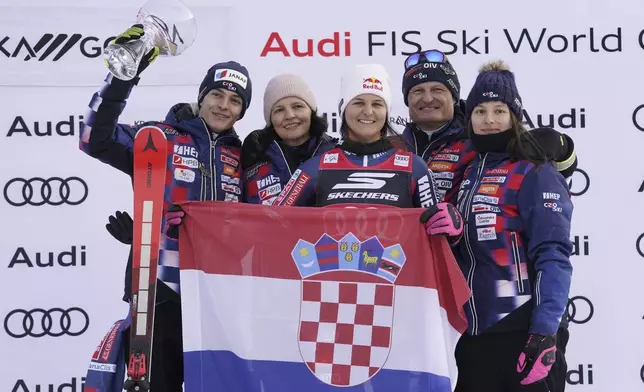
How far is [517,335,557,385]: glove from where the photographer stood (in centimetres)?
296

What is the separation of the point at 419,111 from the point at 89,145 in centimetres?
134

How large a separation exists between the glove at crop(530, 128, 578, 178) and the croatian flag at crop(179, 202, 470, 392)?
544mm

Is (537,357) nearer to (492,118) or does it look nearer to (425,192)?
(425,192)

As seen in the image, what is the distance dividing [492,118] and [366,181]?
51 centimetres

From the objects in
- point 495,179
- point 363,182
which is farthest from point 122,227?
point 495,179

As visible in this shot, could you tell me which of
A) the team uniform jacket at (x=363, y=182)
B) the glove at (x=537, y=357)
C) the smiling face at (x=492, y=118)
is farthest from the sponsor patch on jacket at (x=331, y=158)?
the glove at (x=537, y=357)

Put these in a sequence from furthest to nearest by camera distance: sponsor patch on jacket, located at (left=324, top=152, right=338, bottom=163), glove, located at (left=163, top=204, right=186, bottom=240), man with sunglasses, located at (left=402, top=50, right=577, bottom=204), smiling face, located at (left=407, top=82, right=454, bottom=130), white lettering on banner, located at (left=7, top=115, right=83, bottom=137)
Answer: white lettering on banner, located at (left=7, top=115, right=83, bottom=137)
smiling face, located at (left=407, top=82, right=454, bottom=130)
man with sunglasses, located at (left=402, top=50, right=577, bottom=204)
sponsor patch on jacket, located at (left=324, top=152, right=338, bottom=163)
glove, located at (left=163, top=204, right=186, bottom=240)

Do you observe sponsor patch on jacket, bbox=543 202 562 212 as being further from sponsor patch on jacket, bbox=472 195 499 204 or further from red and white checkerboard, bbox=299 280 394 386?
red and white checkerboard, bbox=299 280 394 386

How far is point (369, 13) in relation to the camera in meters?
4.56

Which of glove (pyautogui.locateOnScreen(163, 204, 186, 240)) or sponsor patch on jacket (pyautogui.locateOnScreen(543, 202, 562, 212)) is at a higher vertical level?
sponsor patch on jacket (pyautogui.locateOnScreen(543, 202, 562, 212))

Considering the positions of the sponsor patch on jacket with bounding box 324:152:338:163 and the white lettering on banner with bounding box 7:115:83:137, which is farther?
the white lettering on banner with bounding box 7:115:83:137

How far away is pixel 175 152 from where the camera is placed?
3.46 meters

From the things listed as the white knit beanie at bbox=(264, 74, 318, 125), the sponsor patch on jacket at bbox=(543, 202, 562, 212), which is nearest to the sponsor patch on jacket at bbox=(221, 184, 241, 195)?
the white knit beanie at bbox=(264, 74, 318, 125)

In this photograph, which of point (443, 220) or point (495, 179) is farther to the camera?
point (495, 179)
